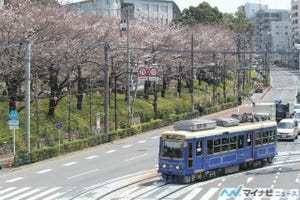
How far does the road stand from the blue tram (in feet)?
1.95

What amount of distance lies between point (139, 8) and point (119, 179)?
78.2 metres

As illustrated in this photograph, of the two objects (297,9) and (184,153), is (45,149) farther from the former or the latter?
(297,9)

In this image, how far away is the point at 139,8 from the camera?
10425 centimetres

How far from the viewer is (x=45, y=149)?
3675cm

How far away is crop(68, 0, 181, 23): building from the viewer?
90.9m

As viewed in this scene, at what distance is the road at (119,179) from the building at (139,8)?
50.5m

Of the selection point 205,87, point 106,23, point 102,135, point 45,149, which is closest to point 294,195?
point 45,149

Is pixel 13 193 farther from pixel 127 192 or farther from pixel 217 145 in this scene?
pixel 217 145

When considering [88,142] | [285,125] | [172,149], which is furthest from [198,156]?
[285,125]

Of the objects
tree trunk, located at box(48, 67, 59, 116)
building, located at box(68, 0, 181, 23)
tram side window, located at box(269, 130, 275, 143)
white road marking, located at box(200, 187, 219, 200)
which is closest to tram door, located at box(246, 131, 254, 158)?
tram side window, located at box(269, 130, 275, 143)

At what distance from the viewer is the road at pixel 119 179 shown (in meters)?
24.9

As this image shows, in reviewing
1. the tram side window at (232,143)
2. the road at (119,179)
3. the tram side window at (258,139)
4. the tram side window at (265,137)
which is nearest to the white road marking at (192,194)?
the road at (119,179)

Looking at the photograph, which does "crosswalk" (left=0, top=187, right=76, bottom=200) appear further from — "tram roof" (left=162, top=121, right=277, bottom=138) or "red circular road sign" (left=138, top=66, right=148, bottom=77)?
"red circular road sign" (left=138, top=66, right=148, bottom=77)

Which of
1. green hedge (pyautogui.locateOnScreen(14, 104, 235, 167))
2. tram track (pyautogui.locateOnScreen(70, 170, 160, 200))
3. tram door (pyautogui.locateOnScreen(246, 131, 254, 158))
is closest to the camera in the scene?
tram track (pyautogui.locateOnScreen(70, 170, 160, 200))
